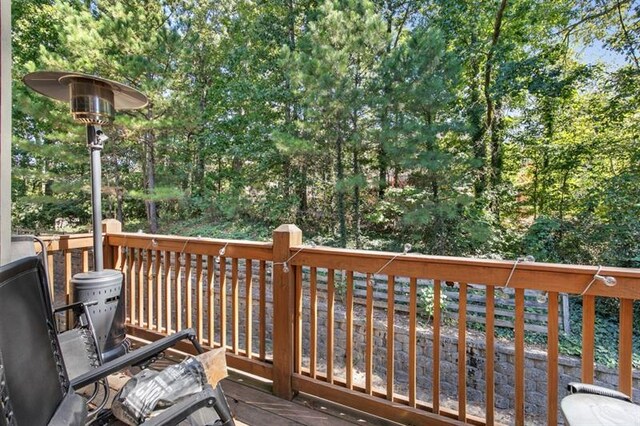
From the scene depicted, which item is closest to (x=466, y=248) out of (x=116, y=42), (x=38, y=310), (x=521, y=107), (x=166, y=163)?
(x=521, y=107)

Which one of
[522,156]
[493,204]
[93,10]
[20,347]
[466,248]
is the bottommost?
[466,248]

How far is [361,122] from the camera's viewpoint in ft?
23.5

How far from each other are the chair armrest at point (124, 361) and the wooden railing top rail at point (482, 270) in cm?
72

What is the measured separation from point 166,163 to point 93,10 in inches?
156

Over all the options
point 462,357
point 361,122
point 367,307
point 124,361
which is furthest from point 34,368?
point 361,122

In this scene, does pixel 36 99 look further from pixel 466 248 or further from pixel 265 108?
pixel 466 248

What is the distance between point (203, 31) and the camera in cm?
916

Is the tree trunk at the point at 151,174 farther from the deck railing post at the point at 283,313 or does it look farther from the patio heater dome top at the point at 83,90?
the deck railing post at the point at 283,313

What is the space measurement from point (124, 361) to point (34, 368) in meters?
0.37

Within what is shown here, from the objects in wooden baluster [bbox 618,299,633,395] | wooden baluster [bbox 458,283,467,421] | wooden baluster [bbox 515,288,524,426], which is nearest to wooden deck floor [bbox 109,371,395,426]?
wooden baluster [bbox 458,283,467,421]

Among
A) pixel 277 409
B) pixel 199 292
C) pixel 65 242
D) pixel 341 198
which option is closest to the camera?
pixel 277 409

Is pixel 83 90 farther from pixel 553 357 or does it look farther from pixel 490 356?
pixel 553 357

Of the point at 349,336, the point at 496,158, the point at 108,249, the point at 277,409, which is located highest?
the point at 496,158

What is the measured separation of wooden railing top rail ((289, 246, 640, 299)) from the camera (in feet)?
4.01
